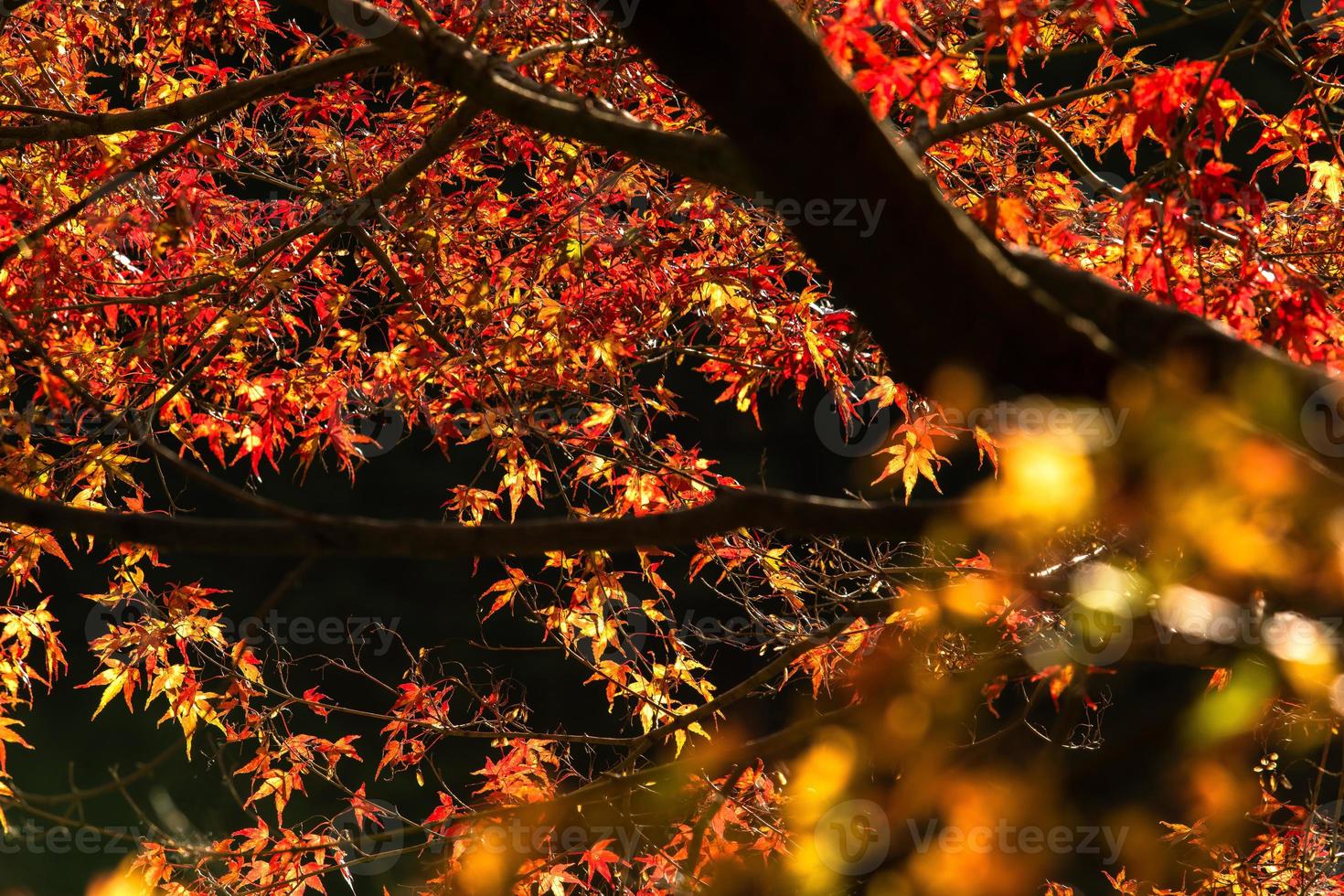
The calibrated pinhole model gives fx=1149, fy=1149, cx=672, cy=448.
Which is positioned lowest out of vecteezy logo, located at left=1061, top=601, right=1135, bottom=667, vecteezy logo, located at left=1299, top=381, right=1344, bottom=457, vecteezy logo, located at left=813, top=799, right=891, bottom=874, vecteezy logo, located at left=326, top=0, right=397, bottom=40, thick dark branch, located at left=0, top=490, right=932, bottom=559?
vecteezy logo, located at left=813, top=799, right=891, bottom=874

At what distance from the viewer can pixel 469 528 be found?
1.34 meters

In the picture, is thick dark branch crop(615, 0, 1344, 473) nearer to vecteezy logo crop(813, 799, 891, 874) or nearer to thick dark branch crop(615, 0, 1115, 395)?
thick dark branch crop(615, 0, 1115, 395)

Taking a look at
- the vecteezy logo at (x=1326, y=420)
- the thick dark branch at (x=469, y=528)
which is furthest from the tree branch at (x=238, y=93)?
the vecteezy logo at (x=1326, y=420)

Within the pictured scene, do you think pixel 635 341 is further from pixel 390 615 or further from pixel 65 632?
pixel 65 632

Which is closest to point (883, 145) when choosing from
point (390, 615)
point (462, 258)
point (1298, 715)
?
point (1298, 715)

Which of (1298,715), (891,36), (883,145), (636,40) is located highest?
(636,40)

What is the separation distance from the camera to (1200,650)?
2217mm

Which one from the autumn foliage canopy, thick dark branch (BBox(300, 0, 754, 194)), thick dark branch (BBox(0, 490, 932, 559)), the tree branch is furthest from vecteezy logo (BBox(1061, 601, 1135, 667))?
the tree branch

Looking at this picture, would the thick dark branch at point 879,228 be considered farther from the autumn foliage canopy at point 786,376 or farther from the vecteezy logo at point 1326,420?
the vecteezy logo at point 1326,420

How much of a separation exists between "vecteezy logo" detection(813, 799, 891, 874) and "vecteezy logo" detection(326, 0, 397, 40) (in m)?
2.10

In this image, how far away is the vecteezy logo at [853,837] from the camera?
2.79 metres

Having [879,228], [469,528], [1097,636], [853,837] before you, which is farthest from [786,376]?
[469,528]

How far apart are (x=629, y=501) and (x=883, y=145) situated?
233 centimetres

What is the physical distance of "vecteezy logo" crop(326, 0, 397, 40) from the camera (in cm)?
226
